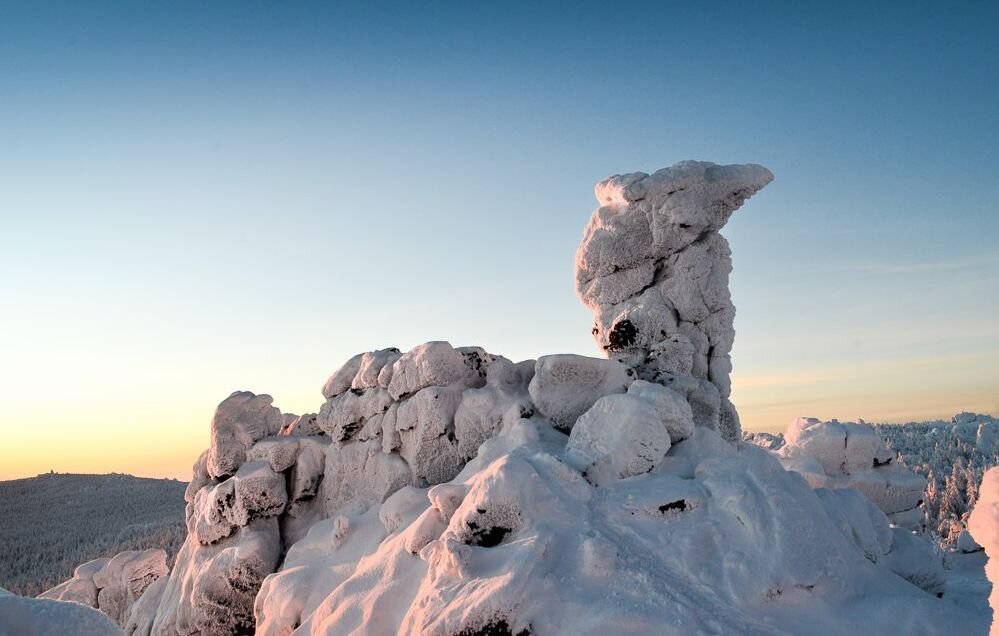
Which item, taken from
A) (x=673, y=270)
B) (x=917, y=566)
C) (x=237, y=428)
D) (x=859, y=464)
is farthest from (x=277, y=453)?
(x=859, y=464)

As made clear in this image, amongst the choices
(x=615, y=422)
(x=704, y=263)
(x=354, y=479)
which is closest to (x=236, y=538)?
(x=354, y=479)

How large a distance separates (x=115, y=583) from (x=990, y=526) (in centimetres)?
1880

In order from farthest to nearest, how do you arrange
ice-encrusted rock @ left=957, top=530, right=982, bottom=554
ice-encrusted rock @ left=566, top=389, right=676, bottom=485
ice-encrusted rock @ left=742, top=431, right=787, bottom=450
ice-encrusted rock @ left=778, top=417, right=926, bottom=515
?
1. ice-encrusted rock @ left=742, top=431, right=787, bottom=450
2. ice-encrusted rock @ left=778, top=417, right=926, bottom=515
3. ice-encrusted rock @ left=957, top=530, right=982, bottom=554
4. ice-encrusted rock @ left=566, top=389, right=676, bottom=485

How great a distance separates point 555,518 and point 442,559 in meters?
1.24

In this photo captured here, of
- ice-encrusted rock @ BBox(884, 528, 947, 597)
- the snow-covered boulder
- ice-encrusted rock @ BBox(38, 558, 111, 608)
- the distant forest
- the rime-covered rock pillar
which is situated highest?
the rime-covered rock pillar

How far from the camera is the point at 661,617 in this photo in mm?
6012

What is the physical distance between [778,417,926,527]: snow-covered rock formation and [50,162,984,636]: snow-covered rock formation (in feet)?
18.8

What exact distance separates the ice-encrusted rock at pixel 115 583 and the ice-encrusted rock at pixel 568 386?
12.2 meters

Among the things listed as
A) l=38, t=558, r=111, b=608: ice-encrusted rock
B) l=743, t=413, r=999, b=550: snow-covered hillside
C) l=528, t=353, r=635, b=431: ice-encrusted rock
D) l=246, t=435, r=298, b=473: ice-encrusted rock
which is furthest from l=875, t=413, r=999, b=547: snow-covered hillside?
l=38, t=558, r=111, b=608: ice-encrusted rock

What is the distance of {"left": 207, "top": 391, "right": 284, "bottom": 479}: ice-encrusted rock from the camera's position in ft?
42.7

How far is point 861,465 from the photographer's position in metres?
16.3

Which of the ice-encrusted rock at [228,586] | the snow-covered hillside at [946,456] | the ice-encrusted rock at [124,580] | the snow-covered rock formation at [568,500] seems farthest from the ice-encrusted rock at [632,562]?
the snow-covered hillside at [946,456]

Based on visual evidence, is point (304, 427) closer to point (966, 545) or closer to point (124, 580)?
point (124, 580)

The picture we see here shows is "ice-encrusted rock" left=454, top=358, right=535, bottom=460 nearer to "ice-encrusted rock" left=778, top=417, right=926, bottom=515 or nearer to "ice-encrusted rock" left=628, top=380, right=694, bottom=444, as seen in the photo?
"ice-encrusted rock" left=628, top=380, right=694, bottom=444
